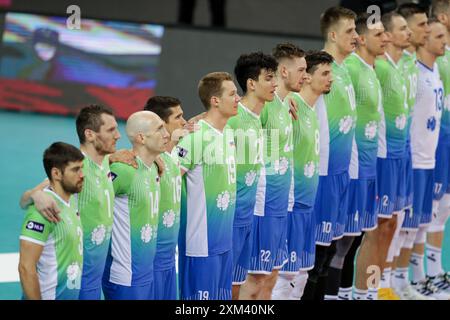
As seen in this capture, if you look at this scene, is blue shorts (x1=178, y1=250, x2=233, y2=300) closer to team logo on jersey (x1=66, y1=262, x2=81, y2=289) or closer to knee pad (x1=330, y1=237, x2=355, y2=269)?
team logo on jersey (x1=66, y1=262, x2=81, y2=289)

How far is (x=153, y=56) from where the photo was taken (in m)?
19.9

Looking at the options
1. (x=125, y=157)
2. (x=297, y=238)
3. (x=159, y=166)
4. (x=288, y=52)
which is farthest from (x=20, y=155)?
(x=125, y=157)

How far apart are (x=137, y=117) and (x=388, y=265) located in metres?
4.37

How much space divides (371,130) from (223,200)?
2.50m

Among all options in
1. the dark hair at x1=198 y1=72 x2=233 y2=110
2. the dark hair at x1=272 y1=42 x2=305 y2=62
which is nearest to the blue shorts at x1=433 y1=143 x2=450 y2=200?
the dark hair at x1=272 y1=42 x2=305 y2=62

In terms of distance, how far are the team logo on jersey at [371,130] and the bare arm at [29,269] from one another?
14.9 feet

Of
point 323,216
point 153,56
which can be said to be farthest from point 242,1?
point 323,216

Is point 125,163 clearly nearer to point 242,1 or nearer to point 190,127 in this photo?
point 190,127

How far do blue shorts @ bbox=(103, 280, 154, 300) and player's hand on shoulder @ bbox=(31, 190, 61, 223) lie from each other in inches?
47.5

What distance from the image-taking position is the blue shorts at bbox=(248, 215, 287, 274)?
34.4ft

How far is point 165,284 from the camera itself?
9.39 metres

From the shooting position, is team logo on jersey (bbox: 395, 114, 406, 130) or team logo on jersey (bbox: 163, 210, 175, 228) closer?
team logo on jersey (bbox: 163, 210, 175, 228)

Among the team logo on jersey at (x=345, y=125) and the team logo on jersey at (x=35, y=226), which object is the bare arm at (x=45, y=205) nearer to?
the team logo on jersey at (x=35, y=226)

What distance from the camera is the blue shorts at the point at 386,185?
475 inches
